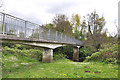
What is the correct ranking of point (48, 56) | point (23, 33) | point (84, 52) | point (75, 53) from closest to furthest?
1. point (23, 33)
2. point (48, 56)
3. point (84, 52)
4. point (75, 53)

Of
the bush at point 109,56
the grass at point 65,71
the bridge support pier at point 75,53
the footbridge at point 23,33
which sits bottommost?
the bridge support pier at point 75,53

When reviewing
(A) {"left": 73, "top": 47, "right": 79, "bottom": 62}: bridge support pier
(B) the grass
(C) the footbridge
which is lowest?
(A) {"left": 73, "top": 47, "right": 79, "bottom": 62}: bridge support pier

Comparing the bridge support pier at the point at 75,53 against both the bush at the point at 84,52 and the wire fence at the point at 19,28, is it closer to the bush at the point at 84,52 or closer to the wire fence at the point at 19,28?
the bush at the point at 84,52

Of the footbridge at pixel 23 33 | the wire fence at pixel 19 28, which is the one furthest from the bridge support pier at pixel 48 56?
the wire fence at pixel 19 28

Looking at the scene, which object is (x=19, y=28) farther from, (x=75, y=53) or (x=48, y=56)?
(x=75, y=53)

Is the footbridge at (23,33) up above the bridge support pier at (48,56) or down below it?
above

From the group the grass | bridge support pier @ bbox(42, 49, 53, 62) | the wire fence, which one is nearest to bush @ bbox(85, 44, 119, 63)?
the grass

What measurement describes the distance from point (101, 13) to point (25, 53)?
21156mm

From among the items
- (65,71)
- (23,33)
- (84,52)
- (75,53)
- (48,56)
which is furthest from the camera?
(75,53)

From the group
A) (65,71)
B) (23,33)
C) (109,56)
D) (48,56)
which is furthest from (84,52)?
(23,33)

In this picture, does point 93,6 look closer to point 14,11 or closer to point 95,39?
point 95,39

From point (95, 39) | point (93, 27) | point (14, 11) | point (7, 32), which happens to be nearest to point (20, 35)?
point (7, 32)

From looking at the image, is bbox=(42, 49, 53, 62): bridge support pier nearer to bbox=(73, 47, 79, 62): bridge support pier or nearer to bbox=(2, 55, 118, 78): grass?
bbox=(2, 55, 118, 78): grass

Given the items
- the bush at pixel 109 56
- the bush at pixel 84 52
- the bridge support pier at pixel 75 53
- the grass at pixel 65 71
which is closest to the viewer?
the grass at pixel 65 71
